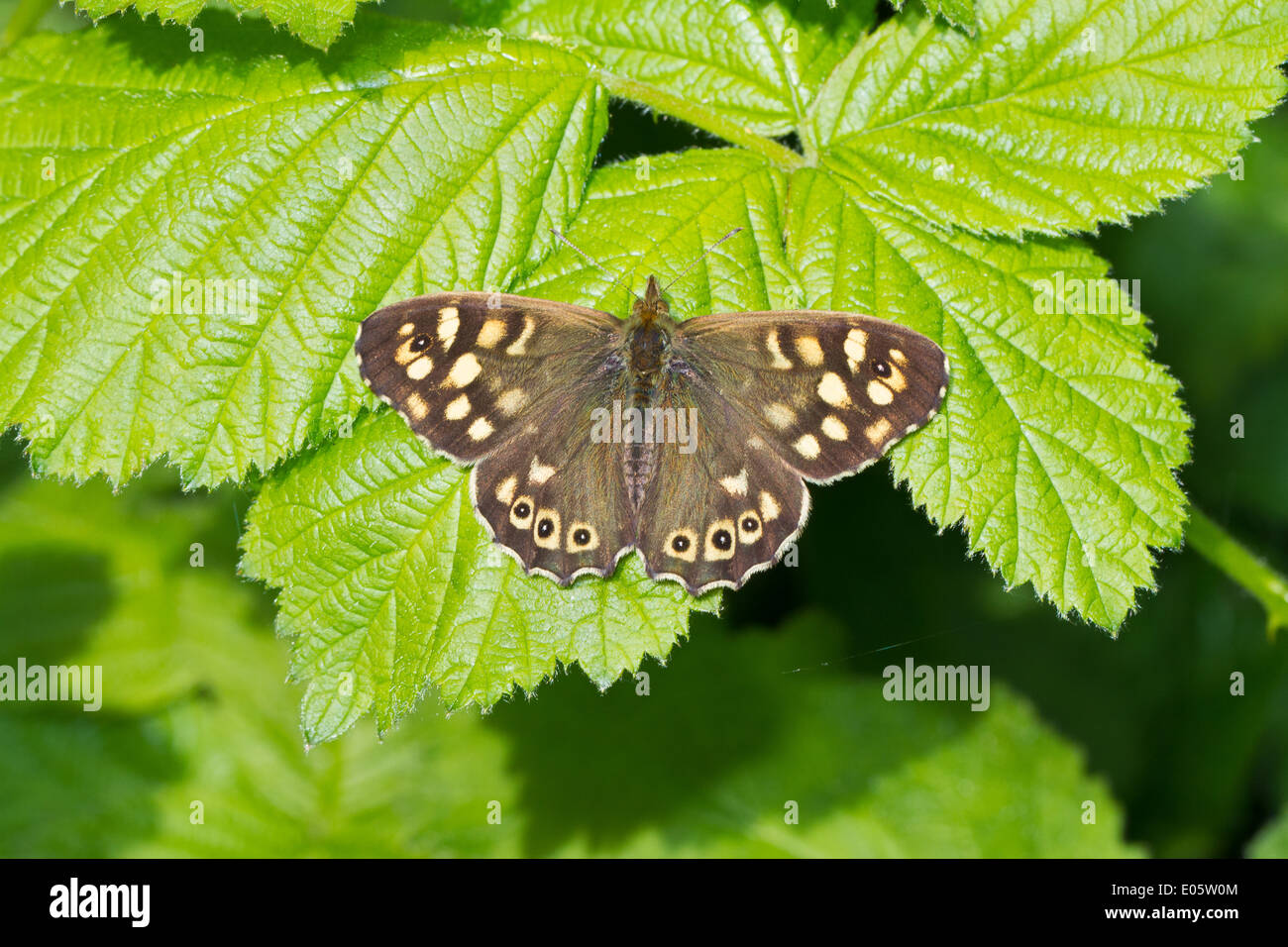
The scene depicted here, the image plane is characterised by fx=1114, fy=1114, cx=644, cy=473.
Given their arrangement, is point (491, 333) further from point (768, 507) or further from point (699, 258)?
point (768, 507)

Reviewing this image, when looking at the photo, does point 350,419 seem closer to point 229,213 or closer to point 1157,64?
point 229,213

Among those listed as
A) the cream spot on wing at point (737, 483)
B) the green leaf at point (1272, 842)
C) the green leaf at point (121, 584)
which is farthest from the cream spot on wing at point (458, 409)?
the green leaf at point (1272, 842)

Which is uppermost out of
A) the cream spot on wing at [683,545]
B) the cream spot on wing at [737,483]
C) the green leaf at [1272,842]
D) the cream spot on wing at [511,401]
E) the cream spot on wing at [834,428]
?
the cream spot on wing at [511,401]

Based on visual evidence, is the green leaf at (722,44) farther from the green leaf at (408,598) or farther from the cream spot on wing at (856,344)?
the green leaf at (408,598)

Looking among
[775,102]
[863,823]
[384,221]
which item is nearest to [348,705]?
[384,221]
